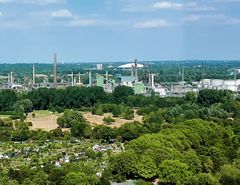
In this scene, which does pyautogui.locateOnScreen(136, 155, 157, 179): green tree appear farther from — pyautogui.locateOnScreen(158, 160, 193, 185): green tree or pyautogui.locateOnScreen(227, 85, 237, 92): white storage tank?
pyautogui.locateOnScreen(227, 85, 237, 92): white storage tank

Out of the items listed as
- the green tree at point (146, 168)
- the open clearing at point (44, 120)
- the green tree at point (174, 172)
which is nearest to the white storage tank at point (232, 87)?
the open clearing at point (44, 120)

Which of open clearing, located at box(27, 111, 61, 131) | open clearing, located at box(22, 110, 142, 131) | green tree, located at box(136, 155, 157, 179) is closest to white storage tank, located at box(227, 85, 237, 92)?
open clearing, located at box(22, 110, 142, 131)

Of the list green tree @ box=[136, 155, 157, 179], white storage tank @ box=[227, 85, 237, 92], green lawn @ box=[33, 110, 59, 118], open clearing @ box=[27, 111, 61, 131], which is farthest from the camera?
white storage tank @ box=[227, 85, 237, 92]

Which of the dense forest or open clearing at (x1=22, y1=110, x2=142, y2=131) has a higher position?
the dense forest

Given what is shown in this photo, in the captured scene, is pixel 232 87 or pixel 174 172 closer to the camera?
pixel 174 172

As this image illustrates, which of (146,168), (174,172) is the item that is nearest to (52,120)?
(146,168)

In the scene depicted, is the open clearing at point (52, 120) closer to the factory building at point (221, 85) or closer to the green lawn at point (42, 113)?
the green lawn at point (42, 113)

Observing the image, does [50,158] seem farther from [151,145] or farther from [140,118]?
[140,118]

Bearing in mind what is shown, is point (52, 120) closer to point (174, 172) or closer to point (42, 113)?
point (42, 113)

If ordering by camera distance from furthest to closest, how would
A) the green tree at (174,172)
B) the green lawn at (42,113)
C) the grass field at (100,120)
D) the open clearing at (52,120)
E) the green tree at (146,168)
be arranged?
the green lawn at (42,113), the grass field at (100,120), the open clearing at (52,120), the green tree at (146,168), the green tree at (174,172)

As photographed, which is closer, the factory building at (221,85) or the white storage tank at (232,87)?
the white storage tank at (232,87)

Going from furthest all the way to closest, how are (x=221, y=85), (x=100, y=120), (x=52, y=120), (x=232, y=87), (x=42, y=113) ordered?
1. (x=221, y=85)
2. (x=232, y=87)
3. (x=42, y=113)
4. (x=52, y=120)
5. (x=100, y=120)

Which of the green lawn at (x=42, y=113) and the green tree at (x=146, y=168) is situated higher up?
the green tree at (x=146, y=168)
